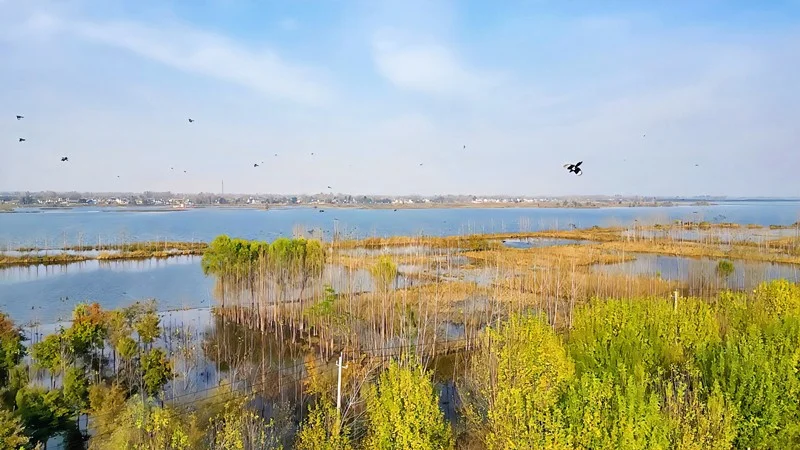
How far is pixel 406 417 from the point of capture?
8.65 m

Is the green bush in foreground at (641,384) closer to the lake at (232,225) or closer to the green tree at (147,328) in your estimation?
the green tree at (147,328)

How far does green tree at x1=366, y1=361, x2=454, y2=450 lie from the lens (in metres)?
8.58

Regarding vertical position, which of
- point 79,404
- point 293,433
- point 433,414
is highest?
point 433,414

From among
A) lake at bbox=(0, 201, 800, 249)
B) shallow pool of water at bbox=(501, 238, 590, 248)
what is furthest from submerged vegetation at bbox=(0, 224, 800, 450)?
shallow pool of water at bbox=(501, 238, 590, 248)

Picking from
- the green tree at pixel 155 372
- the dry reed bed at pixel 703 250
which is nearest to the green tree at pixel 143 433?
the green tree at pixel 155 372

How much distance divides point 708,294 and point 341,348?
19254 millimetres

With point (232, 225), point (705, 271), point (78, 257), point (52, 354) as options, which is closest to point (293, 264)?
point (52, 354)

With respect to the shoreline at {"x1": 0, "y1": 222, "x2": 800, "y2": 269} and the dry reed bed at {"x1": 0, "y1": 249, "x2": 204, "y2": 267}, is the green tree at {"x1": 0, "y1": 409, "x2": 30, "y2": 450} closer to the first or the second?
the shoreline at {"x1": 0, "y1": 222, "x2": 800, "y2": 269}

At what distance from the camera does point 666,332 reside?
499 inches

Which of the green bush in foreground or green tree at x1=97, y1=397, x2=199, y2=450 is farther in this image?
green tree at x1=97, y1=397, x2=199, y2=450

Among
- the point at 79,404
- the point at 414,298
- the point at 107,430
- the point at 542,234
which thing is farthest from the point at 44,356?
the point at 542,234

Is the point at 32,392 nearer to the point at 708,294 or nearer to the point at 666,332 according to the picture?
the point at 666,332

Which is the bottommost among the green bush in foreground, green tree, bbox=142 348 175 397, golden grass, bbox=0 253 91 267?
green tree, bbox=142 348 175 397

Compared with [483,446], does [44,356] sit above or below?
above
